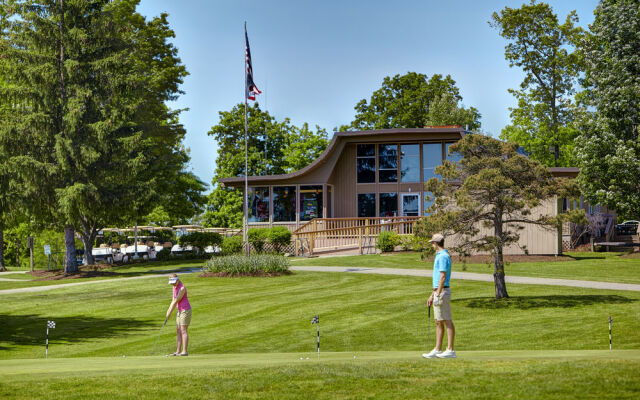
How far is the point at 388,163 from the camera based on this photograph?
1661 inches

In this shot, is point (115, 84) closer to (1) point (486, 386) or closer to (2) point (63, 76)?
(2) point (63, 76)

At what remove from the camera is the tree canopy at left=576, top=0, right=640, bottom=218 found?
33.1m

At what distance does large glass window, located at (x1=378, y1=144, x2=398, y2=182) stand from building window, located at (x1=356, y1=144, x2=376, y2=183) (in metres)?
0.38

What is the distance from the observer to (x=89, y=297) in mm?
24656

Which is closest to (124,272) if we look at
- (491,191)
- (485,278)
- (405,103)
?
(485,278)

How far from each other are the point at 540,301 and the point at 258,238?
66.2ft

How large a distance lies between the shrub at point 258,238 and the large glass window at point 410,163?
9.73 metres

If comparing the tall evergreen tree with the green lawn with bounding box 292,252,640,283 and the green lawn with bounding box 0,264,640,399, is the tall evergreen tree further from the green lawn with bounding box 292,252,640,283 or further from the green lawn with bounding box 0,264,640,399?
the green lawn with bounding box 292,252,640,283

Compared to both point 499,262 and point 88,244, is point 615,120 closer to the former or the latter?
point 499,262

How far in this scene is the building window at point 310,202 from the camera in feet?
139

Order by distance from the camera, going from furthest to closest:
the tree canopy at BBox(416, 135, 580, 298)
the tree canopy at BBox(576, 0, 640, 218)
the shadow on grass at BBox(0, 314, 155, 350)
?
the tree canopy at BBox(576, 0, 640, 218), the tree canopy at BBox(416, 135, 580, 298), the shadow on grass at BBox(0, 314, 155, 350)

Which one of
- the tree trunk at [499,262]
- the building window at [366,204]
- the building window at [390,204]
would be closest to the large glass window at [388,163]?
the building window at [390,204]

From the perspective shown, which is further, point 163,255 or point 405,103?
point 405,103

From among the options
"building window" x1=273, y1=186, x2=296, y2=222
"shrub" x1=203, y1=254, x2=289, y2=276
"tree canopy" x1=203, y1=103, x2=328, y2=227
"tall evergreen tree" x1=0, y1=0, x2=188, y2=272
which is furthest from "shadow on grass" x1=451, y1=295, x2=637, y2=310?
"tree canopy" x1=203, y1=103, x2=328, y2=227
